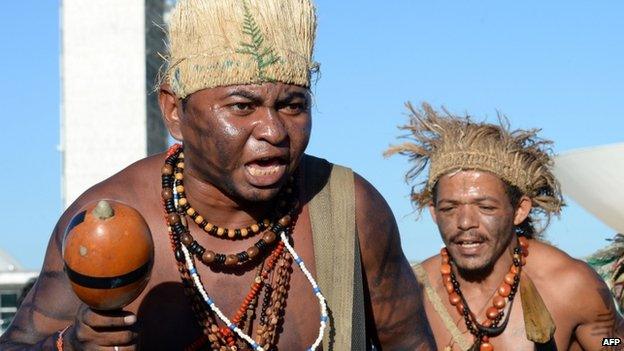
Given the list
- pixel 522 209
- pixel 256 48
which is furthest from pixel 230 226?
pixel 522 209

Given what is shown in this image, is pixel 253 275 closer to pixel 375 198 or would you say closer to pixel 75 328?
pixel 375 198

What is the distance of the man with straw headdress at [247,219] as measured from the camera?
12.2 ft

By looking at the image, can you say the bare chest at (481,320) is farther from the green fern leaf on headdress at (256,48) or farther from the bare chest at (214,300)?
the green fern leaf on headdress at (256,48)

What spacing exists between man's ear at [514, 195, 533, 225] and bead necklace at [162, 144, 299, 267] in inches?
112

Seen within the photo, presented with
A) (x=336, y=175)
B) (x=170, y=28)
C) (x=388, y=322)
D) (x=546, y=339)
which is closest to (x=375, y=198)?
(x=336, y=175)

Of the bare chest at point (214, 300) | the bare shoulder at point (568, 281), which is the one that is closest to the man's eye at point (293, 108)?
the bare chest at point (214, 300)

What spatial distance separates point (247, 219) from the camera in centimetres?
398

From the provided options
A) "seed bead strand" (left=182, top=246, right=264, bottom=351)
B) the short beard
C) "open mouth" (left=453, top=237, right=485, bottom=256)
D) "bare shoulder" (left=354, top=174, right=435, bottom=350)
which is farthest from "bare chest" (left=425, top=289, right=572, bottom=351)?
"seed bead strand" (left=182, top=246, right=264, bottom=351)

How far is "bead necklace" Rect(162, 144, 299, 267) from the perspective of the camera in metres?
3.90

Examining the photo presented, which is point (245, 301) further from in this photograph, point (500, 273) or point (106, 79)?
point (106, 79)

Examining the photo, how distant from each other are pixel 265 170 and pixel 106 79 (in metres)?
39.4

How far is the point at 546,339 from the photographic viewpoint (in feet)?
20.0

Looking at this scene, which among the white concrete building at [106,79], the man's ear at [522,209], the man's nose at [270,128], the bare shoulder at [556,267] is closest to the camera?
the man's nose at [270,128]

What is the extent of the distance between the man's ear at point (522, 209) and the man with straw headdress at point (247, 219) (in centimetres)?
260
